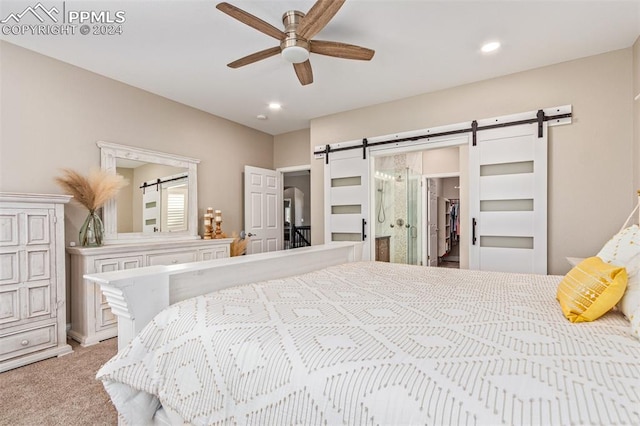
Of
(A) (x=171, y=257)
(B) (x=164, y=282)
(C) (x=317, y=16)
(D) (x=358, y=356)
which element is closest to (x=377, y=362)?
(D) (x=358, y=356)

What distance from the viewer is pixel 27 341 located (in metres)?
2.42

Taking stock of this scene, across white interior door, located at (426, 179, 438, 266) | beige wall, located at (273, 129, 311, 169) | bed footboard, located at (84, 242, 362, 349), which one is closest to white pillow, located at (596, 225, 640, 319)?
bed footboard, located at (84, 242, 362, 349)

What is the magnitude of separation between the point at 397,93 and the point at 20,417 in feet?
14.1

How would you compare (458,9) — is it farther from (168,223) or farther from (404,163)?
(168,223)

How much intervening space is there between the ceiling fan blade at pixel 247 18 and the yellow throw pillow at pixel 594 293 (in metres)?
2.20

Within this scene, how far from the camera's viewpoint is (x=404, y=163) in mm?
5230

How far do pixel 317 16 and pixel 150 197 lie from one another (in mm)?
2914

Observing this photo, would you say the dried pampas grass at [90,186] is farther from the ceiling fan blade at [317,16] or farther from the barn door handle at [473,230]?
the barn door handle at [473,230]

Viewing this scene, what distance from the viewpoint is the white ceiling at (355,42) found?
7.43 ft

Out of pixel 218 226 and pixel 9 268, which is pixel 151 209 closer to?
pixel 218 226

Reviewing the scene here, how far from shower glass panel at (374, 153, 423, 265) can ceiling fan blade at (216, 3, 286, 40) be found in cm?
273

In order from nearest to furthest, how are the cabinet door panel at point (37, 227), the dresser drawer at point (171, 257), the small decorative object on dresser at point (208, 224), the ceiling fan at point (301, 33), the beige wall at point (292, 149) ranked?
1. the ceiling fan at point (301, 33)
2. the cabinet door panel at point (37, 227)
3. the dresser drawer at point (171, 257)
4. the small decorative object on dresser at point (208, 224)
5. the beige wall at point (292, 149)

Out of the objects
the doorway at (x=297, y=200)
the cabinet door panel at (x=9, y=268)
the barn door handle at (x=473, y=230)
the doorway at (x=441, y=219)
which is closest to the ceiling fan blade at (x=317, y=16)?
the barn door handle at (x=473, y=230)

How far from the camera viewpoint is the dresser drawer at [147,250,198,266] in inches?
128
